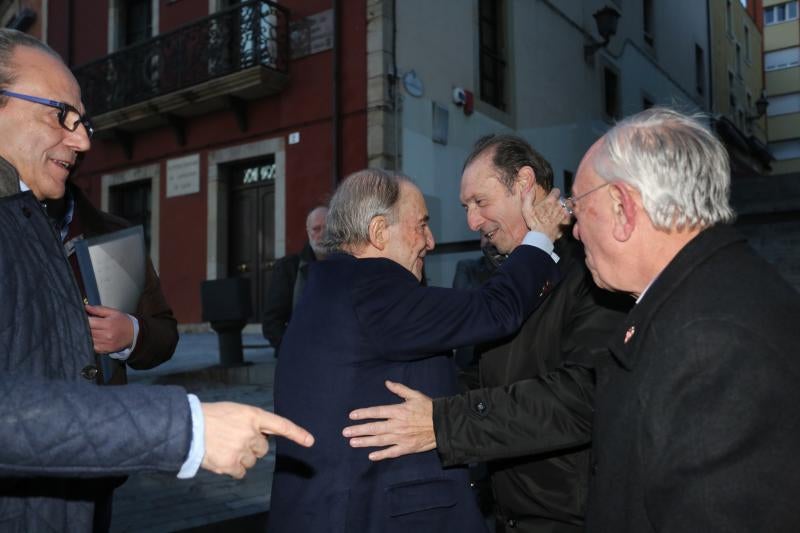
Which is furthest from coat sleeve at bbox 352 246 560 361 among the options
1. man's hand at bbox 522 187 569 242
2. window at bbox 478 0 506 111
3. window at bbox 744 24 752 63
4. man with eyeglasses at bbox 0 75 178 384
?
window at bbox 744 24 752 63

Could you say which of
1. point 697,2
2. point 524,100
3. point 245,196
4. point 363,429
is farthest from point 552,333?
point 697,2

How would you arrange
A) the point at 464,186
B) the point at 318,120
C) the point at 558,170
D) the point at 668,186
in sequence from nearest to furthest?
1. the point at 668,186
2. the point at 464,186
3. the point at 318,120
4. the point at 558,170

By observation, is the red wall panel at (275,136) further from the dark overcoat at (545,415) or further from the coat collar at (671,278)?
the coat collar at (671,278)

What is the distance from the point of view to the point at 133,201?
50.7 ft

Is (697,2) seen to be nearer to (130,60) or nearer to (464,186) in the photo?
(130,60)

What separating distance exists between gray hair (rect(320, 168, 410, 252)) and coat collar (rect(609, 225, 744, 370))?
0.95 metres

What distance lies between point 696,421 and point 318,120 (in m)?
11.3

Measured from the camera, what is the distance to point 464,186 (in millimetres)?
2758

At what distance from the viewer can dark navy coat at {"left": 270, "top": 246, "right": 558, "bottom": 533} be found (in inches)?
78.4

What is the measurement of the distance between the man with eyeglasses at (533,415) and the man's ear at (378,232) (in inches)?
19.2

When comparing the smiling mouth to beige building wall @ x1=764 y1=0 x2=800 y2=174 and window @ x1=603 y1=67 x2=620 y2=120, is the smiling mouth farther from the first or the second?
beige building wall @ x1=764 y1=0 x2=800 y2=174

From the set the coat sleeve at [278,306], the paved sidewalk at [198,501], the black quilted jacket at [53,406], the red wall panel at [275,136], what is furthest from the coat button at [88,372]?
the red wall panel at [275,136]

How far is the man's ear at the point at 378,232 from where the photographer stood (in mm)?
2266

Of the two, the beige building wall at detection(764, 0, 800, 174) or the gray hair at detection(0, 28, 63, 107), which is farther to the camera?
the beige building wall at detection(764, 0, 800, 174)
